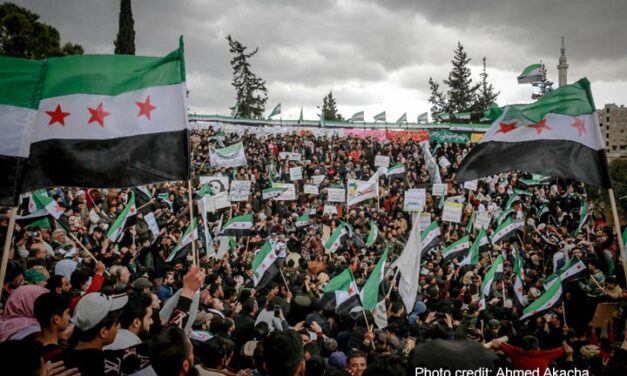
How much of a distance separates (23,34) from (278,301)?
2683 centimetres

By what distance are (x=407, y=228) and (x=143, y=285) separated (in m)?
12.8

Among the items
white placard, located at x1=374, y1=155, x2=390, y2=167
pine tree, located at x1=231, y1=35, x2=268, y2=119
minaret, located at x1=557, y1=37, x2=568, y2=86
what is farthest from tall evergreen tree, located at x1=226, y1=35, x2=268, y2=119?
minaret, located at x1=557, y1=37, x2=568, y2=86

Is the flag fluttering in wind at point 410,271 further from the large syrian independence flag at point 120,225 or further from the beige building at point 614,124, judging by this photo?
the beige building at point 614,124

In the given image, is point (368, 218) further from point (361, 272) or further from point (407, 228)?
point (361, 272)

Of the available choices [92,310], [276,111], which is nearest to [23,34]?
[276,111]

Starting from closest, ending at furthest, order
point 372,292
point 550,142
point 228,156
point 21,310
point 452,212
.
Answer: point 21,310, point 550,142, point 372,292, point 452,212, point 228,156

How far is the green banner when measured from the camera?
34.6m

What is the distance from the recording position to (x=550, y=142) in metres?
5.21

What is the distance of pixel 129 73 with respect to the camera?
4730mm

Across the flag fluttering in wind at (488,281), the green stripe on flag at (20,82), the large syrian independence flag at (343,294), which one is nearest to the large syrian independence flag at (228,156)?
the flag fluttering in wind at (488,281)

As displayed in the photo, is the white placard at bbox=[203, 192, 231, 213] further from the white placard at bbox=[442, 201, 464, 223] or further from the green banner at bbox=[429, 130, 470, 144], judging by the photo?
the green banner at bbox=[429, 130, 470, 144]

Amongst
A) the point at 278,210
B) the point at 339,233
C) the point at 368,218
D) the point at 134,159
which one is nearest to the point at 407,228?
the point at 368,218

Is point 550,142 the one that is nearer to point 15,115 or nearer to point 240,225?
point 15,115

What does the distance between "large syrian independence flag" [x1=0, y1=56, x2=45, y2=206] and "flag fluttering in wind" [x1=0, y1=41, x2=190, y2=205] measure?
0.8 inches
